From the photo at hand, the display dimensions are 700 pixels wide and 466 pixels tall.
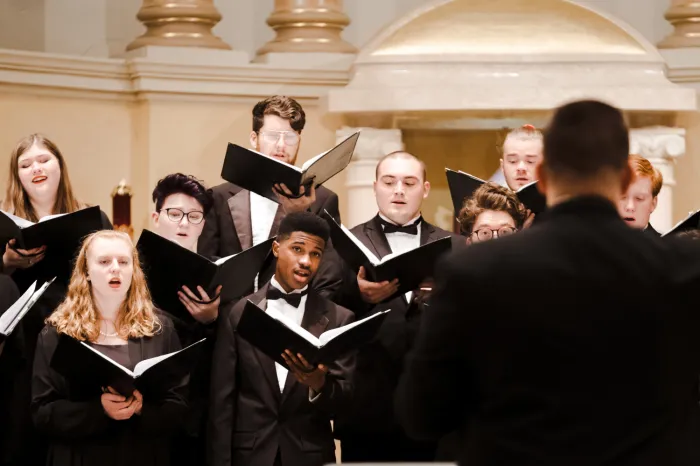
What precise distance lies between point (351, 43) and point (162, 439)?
15.3 ft

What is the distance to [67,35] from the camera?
322 inches

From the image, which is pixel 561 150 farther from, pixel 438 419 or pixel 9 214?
pixel 9 214

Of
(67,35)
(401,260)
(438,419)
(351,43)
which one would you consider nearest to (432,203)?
(351,43)

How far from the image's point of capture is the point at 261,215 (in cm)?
542

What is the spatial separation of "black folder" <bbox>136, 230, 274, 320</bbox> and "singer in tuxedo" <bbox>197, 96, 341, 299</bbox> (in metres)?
0.56

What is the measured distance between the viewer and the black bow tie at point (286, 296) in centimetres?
463

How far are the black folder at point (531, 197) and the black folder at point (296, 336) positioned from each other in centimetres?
93

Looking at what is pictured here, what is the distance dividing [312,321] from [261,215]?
36.8 inches

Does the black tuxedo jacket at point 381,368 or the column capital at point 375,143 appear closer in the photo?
the black tuxedo jacket at point 381,368

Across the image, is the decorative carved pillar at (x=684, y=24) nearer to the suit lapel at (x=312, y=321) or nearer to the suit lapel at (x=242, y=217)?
the suit lapel at (x=242, y=217)

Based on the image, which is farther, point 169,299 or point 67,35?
point 67,35

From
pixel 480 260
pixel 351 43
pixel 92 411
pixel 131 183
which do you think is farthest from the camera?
pixel 351 43

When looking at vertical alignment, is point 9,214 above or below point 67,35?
below

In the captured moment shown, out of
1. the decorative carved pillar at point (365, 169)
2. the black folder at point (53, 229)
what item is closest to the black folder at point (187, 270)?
the black folder at point (53, 229)
